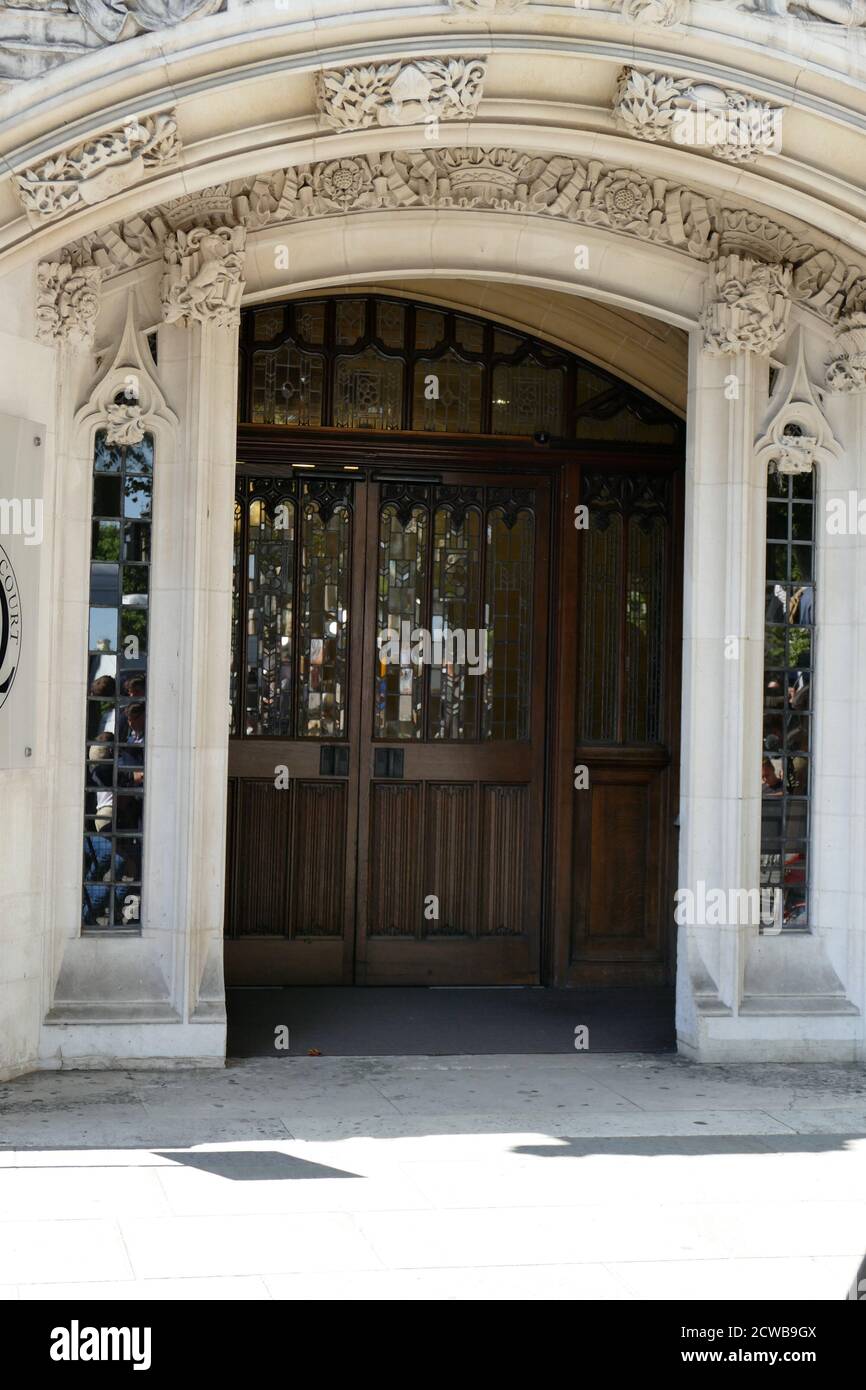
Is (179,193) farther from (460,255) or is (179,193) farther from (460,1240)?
(460,1240)

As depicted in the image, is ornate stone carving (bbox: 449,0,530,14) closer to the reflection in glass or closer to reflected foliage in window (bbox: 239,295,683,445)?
reflected foliage in window (bbox: 239,295,683,445)

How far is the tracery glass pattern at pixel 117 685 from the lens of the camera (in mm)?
7117

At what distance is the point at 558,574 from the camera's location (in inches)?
355

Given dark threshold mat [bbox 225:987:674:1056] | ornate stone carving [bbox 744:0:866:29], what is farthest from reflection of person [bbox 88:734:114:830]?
ornate stone carving [bbox 744:0:866:29]

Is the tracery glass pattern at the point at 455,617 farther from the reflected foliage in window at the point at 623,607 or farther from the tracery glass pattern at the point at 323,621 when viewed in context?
the reflected foliage in window at the point at 623,607

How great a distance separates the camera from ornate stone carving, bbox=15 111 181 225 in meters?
5.96

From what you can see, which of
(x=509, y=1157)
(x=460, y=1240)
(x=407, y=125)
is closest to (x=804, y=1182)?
(x=509, y=1157)

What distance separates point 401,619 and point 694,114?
3399 mm

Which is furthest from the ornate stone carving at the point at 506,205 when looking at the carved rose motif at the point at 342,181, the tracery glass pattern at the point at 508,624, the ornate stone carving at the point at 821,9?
the tracery glass pattern at the point at 508,624

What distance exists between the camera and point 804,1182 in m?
5.54

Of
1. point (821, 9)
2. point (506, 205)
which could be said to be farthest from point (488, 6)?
point (506, 205)

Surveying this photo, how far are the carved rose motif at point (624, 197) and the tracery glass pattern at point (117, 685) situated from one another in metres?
2.39

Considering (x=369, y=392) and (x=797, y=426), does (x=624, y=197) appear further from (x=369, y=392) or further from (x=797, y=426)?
(x=369, y=392)

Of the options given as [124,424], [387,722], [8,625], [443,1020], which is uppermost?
[124,424]
